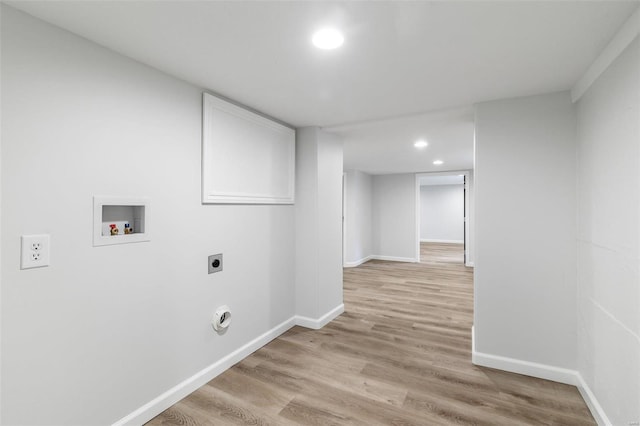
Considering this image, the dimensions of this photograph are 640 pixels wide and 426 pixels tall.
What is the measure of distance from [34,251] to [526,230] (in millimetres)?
3127

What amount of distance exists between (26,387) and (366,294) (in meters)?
4.00

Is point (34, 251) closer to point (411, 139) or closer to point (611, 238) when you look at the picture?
point (611, 238)

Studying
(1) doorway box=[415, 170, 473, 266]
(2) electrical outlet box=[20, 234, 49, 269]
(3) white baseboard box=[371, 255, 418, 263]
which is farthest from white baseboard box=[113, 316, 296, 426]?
(1) doorway box=[415, 170, 473, 266]

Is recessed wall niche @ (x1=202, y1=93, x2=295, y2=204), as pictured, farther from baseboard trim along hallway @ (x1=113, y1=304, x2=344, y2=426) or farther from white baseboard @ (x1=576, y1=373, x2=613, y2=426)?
white baseboard @ (x1=576, y1=373, x2=613, y2=426)

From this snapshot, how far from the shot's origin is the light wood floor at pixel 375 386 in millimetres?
1934

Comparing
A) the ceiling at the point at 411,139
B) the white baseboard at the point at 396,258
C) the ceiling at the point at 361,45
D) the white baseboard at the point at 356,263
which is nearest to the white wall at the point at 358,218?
the white baseboard at the point at 356,263

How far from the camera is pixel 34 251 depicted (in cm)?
142

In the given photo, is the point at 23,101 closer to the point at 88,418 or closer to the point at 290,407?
the point at 88,418

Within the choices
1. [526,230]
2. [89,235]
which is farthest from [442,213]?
[89,235]

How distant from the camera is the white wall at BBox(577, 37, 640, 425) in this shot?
1.47 metres

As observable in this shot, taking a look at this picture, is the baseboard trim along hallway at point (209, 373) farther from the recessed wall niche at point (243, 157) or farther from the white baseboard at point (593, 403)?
the white baseboard at point (593, 403)

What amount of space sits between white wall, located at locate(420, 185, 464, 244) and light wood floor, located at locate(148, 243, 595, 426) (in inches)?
346

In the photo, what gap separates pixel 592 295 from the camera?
198cm

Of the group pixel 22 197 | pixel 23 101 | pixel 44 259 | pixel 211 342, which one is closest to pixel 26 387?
pixel 44 259
